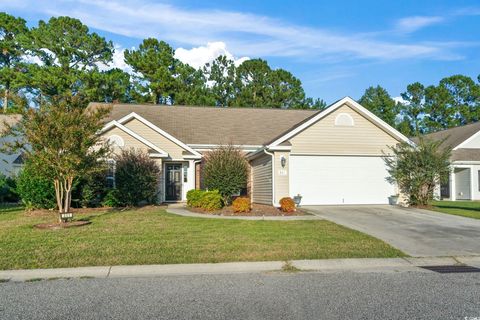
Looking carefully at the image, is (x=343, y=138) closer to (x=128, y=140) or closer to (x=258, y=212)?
(x=258, y=212)

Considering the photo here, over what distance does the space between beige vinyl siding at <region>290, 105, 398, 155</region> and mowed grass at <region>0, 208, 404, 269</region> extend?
6100mm

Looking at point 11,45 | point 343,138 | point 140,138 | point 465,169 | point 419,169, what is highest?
point 11,45

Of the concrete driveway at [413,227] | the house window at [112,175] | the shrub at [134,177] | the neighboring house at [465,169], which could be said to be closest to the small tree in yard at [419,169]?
the concrete driveway at [413,227]

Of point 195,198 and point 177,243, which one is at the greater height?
point 195,198

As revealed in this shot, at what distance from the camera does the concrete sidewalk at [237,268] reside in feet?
26.7

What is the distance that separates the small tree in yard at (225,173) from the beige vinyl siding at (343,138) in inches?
101

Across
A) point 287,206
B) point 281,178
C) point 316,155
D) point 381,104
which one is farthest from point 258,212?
point 381,104

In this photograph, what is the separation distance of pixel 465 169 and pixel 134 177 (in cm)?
2073

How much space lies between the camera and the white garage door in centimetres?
1988

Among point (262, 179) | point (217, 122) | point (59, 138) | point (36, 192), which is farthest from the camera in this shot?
point (217, 122)

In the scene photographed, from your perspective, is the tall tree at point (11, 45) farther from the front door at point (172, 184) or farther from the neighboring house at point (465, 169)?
the neighboring house at point (465, 169)

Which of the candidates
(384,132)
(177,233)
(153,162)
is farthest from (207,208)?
(384,132)

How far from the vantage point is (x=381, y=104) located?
187 ft

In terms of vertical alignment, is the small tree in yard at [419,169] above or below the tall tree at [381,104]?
below
